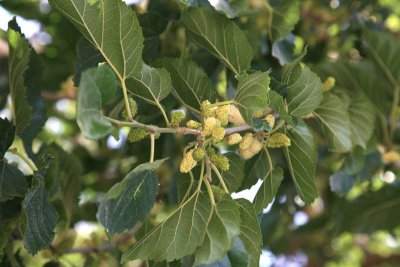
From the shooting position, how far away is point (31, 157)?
3.63 feet

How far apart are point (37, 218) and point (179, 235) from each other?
199mm

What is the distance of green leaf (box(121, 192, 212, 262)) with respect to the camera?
811mm

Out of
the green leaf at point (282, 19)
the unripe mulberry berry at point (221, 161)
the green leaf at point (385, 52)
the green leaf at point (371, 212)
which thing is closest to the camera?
the unripe mulberry berry at point (221, 161)

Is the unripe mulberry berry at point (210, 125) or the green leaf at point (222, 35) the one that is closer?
the unripe mulberry berry at point (210, 125)

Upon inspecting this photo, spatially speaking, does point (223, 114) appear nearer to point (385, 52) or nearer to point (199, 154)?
point (199, 154)

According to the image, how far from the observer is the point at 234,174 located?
3.16ft

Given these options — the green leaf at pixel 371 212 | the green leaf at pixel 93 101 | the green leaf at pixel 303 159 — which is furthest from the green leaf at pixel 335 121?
the green leaf at pixel 371 212

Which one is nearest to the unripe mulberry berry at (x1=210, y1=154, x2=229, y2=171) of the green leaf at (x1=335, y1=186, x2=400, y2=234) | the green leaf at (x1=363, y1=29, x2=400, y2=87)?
the green leaf at (x1=363, y1=29, x2=400, y2=87)

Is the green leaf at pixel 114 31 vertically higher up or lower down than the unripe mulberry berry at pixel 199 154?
higher up

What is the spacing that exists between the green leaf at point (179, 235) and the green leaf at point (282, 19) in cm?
40

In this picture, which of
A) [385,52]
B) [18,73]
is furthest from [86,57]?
[385,52]

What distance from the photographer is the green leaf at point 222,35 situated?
3.18 feet

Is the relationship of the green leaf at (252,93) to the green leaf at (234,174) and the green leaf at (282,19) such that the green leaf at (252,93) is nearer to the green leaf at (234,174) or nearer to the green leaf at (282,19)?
the green leaf at (234,174)

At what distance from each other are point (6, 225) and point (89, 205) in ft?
1.57
